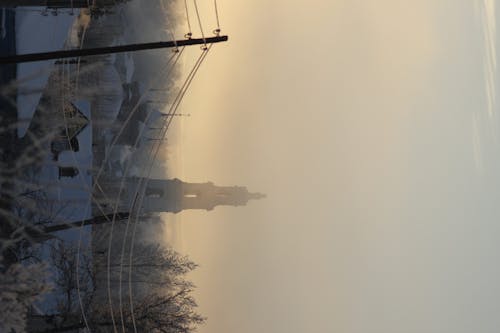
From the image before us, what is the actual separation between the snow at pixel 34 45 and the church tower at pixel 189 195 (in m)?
5.02

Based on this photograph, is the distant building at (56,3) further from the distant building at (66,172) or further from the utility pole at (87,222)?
the utility pole at (87,222)

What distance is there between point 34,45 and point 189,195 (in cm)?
866

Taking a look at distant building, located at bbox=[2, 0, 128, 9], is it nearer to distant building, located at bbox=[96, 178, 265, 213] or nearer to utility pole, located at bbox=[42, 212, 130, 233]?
distant building, located at bbox=[96, 178, 265, 213]

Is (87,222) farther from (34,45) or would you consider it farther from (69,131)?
(34,45)

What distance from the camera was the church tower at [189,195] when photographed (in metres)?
19.4

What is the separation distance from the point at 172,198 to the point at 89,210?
15.6 ft

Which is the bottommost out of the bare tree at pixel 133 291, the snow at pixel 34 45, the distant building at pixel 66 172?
the bare tree at pixel 133 291

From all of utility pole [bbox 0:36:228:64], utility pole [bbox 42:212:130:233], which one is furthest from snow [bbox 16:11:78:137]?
utility pole [bbox 42:212:130:233]

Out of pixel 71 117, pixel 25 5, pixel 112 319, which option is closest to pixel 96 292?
pixel 112 319

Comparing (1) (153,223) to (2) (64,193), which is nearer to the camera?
(2) (64,193)

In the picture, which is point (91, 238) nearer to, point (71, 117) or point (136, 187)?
point (136, 187)

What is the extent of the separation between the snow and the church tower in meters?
5.02

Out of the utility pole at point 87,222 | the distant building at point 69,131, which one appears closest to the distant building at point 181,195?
the utility pole at point 87,222

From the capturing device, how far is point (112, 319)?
16.7 m
